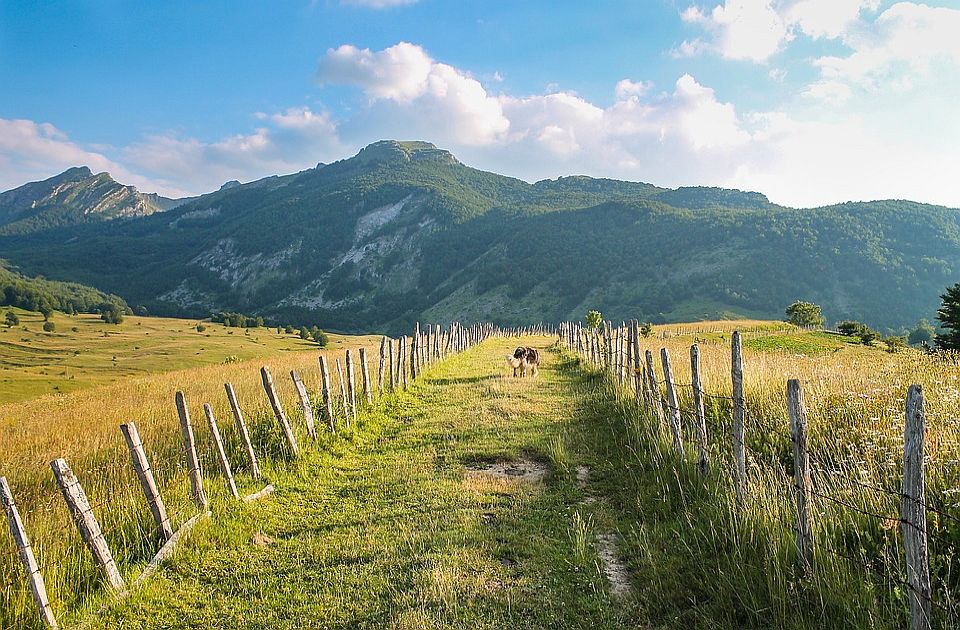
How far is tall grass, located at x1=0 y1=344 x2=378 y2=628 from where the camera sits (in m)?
4.45

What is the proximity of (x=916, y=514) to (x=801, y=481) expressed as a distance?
1.22m

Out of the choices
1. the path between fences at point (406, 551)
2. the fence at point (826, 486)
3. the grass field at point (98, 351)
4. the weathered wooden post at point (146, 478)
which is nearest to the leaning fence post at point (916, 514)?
the fence at point (826, 486)

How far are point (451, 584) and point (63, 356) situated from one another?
71076 mm

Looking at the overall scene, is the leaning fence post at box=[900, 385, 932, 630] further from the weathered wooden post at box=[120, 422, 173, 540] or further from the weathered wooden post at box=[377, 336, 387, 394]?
the weathered wooden post at box=[377, 336, 387, 394]

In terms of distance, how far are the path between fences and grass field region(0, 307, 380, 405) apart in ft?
103

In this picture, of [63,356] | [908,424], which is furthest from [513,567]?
[63,356]

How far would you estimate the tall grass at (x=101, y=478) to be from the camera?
4.45 m

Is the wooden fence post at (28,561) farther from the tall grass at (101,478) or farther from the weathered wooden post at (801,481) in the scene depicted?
the weathered wooden post at (801,481)

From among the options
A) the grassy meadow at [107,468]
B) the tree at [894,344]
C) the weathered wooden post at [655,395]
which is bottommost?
the grassy meadow at [107,468]

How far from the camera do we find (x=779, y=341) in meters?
26.1

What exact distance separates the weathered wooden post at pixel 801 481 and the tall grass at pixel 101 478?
226 inches

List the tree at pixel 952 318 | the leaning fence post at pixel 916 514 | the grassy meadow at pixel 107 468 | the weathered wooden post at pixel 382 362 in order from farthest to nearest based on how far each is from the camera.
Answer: the tree at pixel 952 318, the weathered wooden post at pixel 382 362, the grassy meadow at pixel 107 468, the leaning fence post at pixel 916 514

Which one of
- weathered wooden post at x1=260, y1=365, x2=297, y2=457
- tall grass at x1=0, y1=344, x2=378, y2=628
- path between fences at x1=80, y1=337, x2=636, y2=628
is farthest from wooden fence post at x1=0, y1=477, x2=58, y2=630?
weathered wooden post at x1=260, y1=365, x2=297, y2=457

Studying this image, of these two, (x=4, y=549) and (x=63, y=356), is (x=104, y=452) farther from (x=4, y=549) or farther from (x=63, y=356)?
(x=63, y=356)
